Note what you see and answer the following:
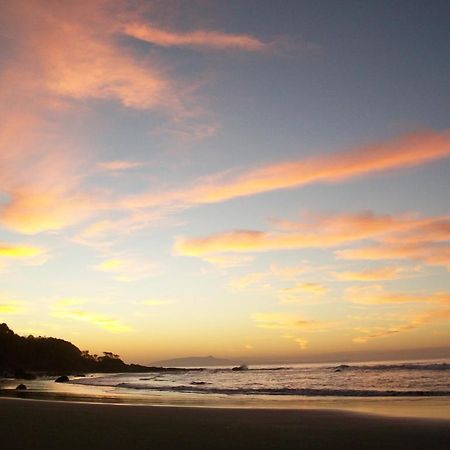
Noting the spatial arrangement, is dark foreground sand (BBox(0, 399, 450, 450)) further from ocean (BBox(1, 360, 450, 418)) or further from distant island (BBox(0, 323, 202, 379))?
distant island (BBox(0, 323, 202, 379))

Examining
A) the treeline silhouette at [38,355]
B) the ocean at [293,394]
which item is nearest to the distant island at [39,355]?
the treeline silhouette at [38,355]

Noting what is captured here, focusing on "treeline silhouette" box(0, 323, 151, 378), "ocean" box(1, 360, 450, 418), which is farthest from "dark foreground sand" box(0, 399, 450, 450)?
"treeline silhouette" box(0, 323, 151, 378)

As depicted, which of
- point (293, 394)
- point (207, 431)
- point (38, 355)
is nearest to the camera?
point (207, 431)

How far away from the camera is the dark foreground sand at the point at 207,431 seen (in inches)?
434

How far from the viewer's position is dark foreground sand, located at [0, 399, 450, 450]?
11031 millimetres

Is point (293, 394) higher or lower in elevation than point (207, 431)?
lower

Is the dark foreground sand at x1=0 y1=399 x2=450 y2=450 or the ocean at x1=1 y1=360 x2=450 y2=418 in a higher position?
the dark foreground sand at x1=0 y1=399 x2=450 y2=450

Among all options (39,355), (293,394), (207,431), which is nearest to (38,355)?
(39,355)

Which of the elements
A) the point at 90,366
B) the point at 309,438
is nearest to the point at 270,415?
the point at 309,438

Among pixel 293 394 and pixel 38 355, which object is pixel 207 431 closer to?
pixel 293 394

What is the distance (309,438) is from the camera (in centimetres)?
1220

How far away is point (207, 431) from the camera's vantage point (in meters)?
13.2

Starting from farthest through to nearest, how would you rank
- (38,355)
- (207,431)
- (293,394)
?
(38,355)
(293,394)
(207,431)

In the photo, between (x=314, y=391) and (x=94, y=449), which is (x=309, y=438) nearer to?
(x=94, y=449)
